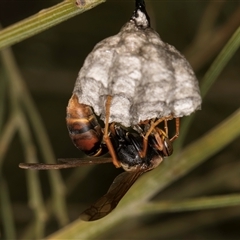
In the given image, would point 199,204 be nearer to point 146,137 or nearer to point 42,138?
point 146,137

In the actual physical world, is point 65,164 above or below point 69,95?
above

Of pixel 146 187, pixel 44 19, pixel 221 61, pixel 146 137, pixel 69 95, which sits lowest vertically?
pixel 69 95

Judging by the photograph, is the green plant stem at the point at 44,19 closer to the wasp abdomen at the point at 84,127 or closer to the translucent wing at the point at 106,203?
the wasp abdomen at the point at 84,127

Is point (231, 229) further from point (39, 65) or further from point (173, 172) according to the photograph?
point (173, 172)

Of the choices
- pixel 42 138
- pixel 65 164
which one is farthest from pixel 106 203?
pixel 42 138

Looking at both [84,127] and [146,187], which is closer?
[84,127]

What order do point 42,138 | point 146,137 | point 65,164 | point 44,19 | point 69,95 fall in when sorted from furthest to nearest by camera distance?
point 69,95 < point 42,138 < point 146,137 < point 65,164 < point 44,19
